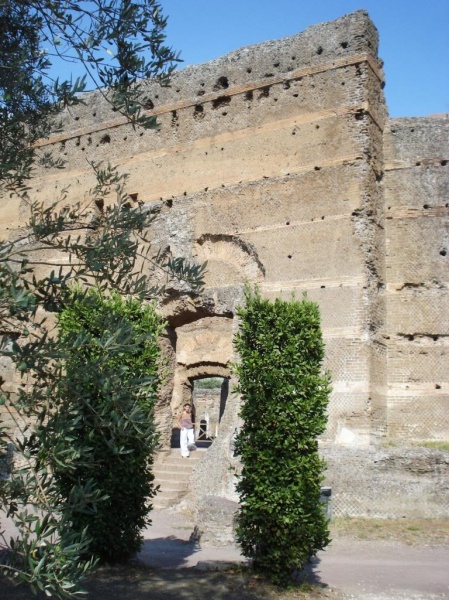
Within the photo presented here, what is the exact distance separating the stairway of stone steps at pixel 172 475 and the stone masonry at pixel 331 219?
1.72 feet

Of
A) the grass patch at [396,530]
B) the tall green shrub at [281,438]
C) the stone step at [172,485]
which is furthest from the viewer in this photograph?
the stone step at [172,485]

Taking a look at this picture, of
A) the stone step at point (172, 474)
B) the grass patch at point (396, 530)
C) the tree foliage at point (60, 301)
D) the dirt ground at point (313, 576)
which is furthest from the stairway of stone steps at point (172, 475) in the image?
the tree foliage at point (60, 301)

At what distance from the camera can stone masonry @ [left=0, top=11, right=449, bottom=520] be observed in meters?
14.6

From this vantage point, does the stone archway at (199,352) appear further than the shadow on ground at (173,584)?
Yes

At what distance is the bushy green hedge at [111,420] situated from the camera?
4605 millimetres

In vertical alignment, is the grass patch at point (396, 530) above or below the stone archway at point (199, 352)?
below

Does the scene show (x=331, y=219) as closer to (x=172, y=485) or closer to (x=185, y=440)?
(x=185, y=440)

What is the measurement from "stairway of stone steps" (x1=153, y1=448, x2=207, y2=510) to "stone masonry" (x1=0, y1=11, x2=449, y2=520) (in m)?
0.52

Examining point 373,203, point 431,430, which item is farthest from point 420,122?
point 431,430

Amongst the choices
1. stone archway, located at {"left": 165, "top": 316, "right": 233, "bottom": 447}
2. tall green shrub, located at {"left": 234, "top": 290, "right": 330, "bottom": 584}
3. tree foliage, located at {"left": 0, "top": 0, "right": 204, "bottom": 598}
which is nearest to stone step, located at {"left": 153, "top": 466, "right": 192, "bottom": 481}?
stone archway, located at {"left": 165, "top": 316, "right": 233, "bottom": 447}

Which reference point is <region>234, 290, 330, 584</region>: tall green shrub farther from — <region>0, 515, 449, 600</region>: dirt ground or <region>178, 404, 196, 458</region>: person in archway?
<region>178, 404, 196, 458</region>: person in archway

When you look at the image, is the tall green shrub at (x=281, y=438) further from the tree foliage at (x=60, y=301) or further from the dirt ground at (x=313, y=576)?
the tree foliage at (x=60, y=301)

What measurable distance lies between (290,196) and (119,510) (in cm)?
1036

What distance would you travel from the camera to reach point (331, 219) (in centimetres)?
1609
